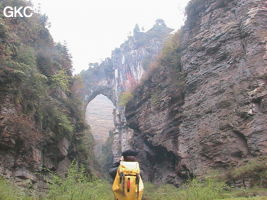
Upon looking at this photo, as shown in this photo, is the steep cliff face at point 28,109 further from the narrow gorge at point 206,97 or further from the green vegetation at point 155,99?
the green vegetation at point 155,99

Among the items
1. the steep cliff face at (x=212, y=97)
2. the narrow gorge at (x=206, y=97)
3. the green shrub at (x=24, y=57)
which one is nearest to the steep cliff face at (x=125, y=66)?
the narrow gorge at (x=206, y=97)

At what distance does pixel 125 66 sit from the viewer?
156 feet

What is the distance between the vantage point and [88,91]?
163 ft

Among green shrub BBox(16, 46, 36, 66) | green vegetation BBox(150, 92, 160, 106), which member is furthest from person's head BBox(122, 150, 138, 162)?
green vegetation BBox(150, 92, 160, 106)

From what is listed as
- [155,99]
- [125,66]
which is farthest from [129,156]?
[125,66]

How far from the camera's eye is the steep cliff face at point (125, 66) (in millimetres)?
45438

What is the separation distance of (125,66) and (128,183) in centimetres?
4359

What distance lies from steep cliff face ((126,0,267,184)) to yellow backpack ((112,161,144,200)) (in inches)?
335

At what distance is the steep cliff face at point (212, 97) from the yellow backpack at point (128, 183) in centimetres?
850

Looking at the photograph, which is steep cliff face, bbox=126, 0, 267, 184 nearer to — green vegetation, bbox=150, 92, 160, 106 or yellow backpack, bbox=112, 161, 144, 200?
green vegetation, bbox=150, 92, 160, 106

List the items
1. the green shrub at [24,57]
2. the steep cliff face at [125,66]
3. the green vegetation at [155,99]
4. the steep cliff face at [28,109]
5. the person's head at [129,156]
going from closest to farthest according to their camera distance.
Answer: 1. the person's head at [129,156]
2. the steep cliff face at [28,109]
3. the green shrub at [24,57]
4. the green vegetation at [155,99]
5. the steep cliff face at [125,66]

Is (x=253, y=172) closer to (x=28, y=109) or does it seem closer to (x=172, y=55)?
(x=28, y=109)

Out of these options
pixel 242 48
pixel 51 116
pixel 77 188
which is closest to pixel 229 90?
pixel 242 48

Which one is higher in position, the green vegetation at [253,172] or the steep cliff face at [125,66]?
the steep cliff face at [125,66]
